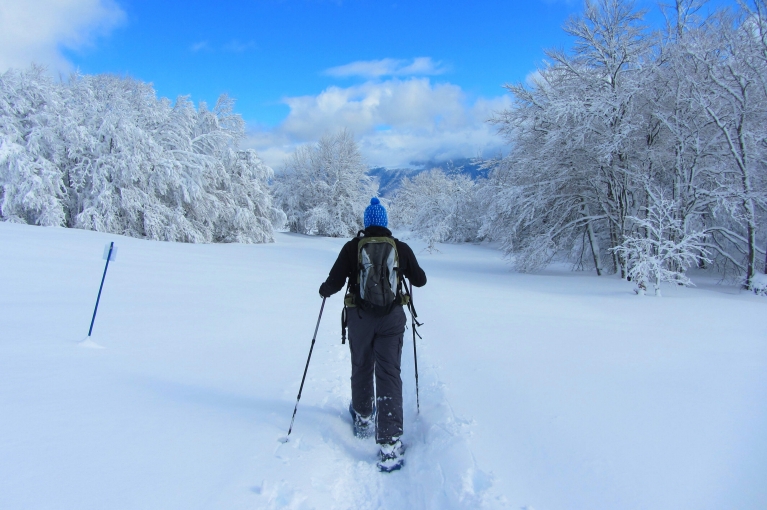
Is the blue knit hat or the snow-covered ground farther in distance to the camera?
the blue knit hat

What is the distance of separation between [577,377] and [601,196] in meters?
12.2

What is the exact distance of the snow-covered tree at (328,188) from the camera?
38.3 m

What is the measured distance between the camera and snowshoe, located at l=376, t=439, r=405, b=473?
9.68ft

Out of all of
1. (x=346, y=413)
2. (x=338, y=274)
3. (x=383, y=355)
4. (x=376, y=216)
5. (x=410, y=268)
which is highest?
(x=376, y=216)

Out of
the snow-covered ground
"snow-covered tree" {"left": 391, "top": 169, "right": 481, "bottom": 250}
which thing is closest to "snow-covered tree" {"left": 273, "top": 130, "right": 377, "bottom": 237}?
"snow-covered tree" {"left": 391, "top": 169, "right": 481, "bottom": 250}

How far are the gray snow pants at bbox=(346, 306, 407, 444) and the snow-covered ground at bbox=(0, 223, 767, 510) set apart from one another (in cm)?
34

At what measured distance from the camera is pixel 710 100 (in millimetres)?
11391

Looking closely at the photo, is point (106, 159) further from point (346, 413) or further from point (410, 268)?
point (410, 268)

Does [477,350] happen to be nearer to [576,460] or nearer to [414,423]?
[414,423]

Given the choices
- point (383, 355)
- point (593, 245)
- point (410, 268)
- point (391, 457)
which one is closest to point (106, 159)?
point (410, 268)

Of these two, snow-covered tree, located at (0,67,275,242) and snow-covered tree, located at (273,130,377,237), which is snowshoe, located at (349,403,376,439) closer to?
snow-covered tree, located at (0,67,275,242)

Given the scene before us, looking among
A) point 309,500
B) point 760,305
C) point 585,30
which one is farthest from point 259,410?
point 585,30

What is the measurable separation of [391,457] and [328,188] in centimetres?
3652

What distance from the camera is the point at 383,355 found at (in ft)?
10.5
